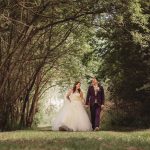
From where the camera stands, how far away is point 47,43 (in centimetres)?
3041

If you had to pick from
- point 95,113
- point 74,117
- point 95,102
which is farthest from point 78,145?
point 74,117

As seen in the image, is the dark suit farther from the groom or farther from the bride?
the bride

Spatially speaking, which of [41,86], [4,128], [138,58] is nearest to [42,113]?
[41,86]

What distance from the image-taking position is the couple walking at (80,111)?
22703 mm

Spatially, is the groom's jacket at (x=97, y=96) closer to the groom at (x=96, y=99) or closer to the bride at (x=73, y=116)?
the groom at (x=96, y=99)

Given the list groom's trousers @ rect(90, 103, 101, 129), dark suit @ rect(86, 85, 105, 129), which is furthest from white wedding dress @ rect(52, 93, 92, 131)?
dark suit @ rect(86, 85, 105, 129)

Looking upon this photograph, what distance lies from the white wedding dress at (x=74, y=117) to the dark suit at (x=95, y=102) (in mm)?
466

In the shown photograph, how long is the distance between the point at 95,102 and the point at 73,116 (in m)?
1.43

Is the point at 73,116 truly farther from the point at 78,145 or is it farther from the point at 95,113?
the point at 78,145

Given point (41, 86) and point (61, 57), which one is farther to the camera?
point (41, 86)

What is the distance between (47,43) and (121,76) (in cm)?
536

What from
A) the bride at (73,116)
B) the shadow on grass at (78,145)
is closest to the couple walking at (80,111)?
the bride at (73,116)

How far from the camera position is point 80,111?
23.6 m

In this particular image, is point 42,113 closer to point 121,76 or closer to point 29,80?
point 29,80
